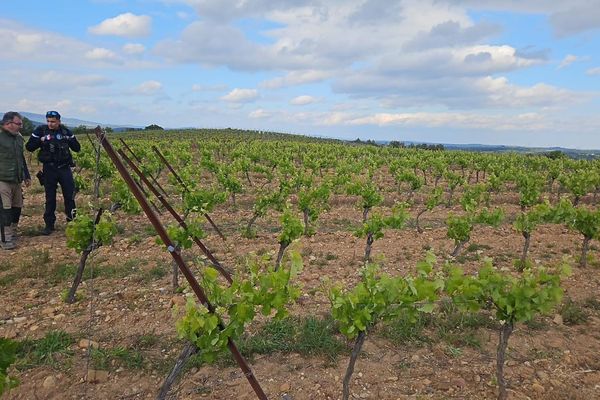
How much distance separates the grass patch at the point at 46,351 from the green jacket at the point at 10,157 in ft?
14.2

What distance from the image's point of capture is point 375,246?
380 inches

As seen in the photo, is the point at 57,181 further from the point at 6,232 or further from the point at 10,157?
the point at 6,232

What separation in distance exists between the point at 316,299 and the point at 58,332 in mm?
3555

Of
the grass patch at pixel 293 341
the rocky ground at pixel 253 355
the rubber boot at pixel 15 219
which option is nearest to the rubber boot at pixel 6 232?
the rubber boot at pixel 15 219

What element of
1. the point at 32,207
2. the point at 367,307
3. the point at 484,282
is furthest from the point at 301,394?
the point at 32,207

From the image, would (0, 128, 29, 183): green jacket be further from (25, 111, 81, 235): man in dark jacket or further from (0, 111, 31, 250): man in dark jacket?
(25, 111, 81, 235): man in dark jacket

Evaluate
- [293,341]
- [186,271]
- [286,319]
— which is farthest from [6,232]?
[186,271]

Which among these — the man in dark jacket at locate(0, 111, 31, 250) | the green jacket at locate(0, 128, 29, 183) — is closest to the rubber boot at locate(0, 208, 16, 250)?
the man in dark jacket at locate(0, 111, 31, 250)

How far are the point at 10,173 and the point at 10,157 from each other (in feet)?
1.01

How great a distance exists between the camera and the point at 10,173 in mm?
8070

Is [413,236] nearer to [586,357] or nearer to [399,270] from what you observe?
[399,270]

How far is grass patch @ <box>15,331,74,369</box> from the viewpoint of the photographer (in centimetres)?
473

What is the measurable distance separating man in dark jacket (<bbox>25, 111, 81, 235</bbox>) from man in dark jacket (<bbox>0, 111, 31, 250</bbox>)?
29 cm

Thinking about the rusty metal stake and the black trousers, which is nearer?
the rusty metal stake
